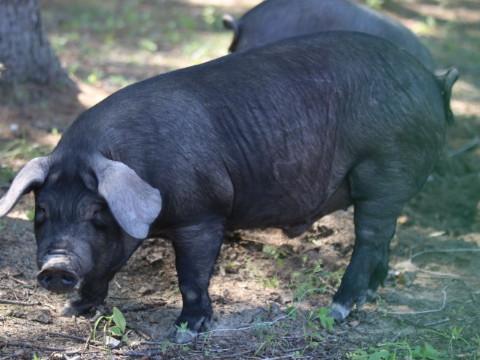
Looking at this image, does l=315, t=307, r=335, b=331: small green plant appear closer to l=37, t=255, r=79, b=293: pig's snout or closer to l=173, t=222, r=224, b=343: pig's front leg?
l=173, t=222, r=224, b=343: pig's front leg

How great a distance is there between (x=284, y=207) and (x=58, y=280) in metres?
1.48

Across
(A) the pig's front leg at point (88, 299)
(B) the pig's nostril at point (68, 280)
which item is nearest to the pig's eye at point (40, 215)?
(B) the pig's nostril at point (68, 280)

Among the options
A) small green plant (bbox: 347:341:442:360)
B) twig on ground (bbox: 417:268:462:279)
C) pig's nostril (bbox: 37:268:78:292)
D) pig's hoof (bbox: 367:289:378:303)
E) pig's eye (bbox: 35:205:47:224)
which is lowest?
twig on ground (bbox: 417:268:462:279)

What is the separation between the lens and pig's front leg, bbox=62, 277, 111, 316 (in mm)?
4727

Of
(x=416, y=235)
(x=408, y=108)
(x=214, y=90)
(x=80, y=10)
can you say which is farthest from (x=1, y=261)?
(x=80, y=10)

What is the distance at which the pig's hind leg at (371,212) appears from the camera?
5.09 meters

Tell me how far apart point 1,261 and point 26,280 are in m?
0.23

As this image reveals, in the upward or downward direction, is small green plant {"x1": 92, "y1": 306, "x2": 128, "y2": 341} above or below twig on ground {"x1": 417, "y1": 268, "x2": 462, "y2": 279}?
above

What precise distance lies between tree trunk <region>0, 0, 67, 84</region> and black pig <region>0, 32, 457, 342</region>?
9.22ft

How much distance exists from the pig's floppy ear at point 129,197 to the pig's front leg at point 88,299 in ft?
2.04

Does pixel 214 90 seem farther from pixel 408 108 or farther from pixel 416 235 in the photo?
pixel 416 235

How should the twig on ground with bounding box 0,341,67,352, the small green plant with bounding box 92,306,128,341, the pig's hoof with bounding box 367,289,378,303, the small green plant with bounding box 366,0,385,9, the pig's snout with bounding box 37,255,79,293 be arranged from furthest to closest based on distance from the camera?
the small green plant with bounding box 366,0,385,9 → the pig's hoof with bounding box 367,289,378,303 → the small green plant with bounding box 92,306,128,341 → the twig on ground with bounding box 0,341,67,352 → the pig's snout with bounding box 37,255,79,293

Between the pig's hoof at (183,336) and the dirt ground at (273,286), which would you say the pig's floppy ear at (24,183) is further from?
the pig's hoof at (183,336)

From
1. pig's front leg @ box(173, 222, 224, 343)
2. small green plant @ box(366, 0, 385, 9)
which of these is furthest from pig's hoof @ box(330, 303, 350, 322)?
small green plant @ box(366, 0, 385, 9)
